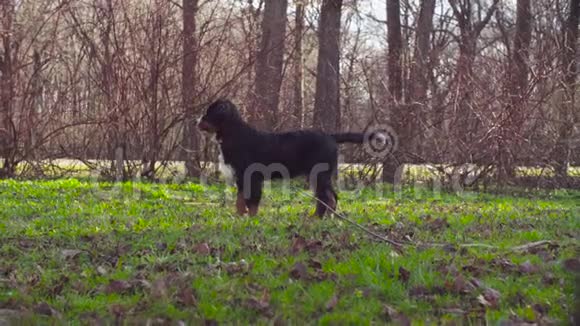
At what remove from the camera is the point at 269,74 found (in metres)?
15.0

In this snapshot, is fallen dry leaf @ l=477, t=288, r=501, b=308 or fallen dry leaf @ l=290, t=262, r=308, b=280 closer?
fallen dry leaf @ l=477, t=288, r=501, b=308

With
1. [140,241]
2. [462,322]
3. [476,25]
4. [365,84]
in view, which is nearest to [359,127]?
[365,84]

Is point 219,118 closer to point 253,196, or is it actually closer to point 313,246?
point 253,196

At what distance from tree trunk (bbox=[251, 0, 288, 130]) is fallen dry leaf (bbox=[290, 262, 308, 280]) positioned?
380 inches

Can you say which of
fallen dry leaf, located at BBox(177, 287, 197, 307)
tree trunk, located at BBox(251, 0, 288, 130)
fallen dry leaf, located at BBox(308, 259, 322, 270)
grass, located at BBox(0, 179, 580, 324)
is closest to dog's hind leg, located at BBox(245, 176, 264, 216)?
grass, located at BBox(0, 179, 580, 324)

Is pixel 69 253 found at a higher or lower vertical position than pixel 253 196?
lower

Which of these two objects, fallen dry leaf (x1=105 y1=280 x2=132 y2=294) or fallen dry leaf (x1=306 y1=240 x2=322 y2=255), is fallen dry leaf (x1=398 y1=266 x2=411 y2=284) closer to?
fallen dry leaf (x1=306 y1=240 x2=322 y2=255)

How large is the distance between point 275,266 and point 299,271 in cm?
32

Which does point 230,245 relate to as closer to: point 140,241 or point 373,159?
point 140,241

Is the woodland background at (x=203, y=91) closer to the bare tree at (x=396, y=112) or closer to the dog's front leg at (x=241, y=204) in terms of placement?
the bare tree at (x=396, y=112)

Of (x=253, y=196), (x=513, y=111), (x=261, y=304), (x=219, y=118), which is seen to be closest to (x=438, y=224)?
(x=253, y=196)

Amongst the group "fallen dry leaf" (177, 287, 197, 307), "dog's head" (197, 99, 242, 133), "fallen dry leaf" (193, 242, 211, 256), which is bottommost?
"fallen dry leaf" (177, 287, 197, 307)

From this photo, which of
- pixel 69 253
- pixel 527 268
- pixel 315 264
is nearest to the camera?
pixel 527 268

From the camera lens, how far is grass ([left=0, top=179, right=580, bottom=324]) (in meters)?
4.18
